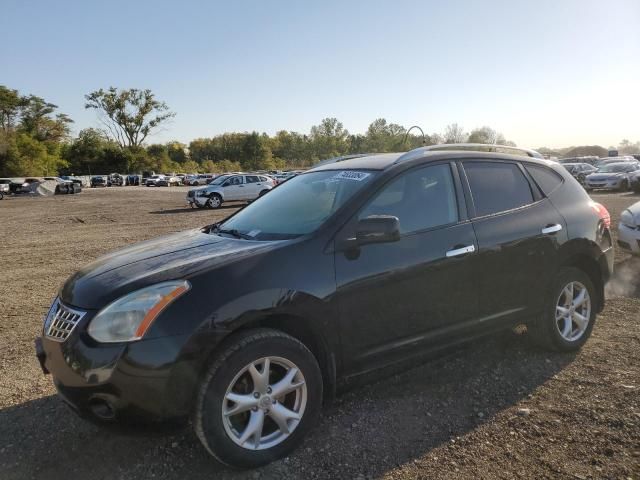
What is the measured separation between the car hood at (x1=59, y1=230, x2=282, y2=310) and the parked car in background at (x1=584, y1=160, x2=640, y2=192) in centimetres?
2761

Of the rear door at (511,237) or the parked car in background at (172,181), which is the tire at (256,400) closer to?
the rear door at (511,237)

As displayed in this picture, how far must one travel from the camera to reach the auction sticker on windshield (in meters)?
3.40

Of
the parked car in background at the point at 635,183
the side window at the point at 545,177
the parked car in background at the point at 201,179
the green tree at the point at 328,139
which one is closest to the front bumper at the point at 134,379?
the side window at the point at 545,177

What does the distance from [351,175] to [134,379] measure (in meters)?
2.01

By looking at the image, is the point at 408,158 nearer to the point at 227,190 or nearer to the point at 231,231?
the point at 231,231

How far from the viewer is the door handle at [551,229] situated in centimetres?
386

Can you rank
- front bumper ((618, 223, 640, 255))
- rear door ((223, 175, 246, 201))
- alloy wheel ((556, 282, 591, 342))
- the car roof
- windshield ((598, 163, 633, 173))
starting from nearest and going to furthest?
the car roof → alloy wheel ((556, 282, 591, 342)) → front bumper ((618, 223, 640, 255)) → rear door ((223, 175, 246, 201)) → windshield ((598, 163, 633, 173))

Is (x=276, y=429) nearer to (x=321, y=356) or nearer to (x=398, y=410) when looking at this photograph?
(x=321, y=356)

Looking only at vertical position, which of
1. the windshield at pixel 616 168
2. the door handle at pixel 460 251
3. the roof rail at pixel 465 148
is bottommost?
the door handle at pixel 460 251

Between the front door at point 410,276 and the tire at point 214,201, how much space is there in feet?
67.8

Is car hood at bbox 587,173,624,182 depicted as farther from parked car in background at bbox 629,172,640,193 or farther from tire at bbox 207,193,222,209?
tire at bbox 207,193,222,209

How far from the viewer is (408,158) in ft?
11.6

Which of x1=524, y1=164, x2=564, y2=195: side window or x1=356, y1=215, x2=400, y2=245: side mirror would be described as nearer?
x1=356, y1=215, x2=400, y2=245: side mirror

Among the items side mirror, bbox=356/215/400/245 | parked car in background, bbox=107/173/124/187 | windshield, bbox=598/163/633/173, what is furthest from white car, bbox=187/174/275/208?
parked car in background, bbox=107/173/124/187
